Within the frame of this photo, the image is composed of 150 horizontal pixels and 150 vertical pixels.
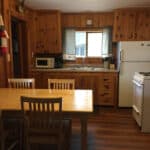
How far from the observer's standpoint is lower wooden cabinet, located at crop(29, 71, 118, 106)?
4.54 m

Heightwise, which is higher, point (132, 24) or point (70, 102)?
point (132, 24)

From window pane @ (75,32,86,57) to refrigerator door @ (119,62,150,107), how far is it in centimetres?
126

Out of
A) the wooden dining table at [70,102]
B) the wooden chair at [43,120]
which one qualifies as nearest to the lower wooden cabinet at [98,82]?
the wooden dining table at [70,102]

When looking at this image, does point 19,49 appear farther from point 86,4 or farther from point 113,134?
point 113,134

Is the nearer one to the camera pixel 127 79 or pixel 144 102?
pixel 144 102

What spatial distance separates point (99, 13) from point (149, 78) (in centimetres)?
248

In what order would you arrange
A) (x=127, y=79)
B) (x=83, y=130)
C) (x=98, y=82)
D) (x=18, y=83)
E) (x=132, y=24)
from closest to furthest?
(x=83, y=130) < (x=18, y=83) < (x=127, y=79) < (x=132, y=24) < (x=98, y=82)

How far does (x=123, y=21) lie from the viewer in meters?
4.52

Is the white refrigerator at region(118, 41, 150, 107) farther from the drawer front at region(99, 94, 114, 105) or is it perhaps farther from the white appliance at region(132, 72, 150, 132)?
the white appliance at region(132, 72, 150, 132)

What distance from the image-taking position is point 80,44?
17.0ft

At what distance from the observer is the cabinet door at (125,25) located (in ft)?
14.7

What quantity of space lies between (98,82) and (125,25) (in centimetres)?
150

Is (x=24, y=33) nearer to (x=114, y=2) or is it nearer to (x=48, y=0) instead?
(x=48, y=0)

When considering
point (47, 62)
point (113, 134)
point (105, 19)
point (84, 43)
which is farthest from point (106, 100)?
point (105, 19)
